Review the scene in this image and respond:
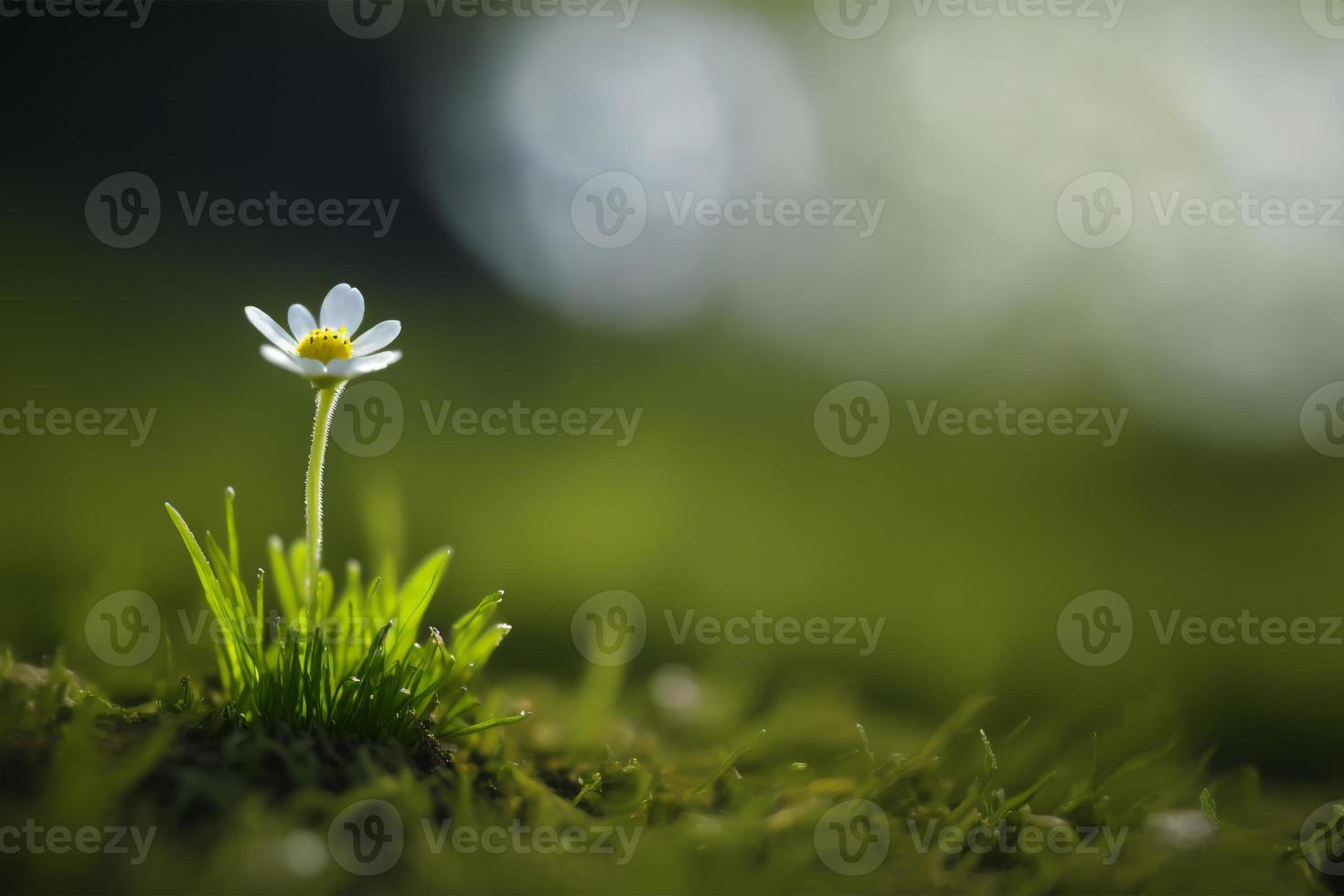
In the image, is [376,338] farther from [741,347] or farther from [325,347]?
[741,347]

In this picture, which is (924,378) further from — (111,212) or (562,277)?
(111,212)

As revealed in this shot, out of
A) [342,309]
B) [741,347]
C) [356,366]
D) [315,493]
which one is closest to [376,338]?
[342,309]

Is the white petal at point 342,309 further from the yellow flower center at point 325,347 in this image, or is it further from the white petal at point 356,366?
the white petal at point 356,366

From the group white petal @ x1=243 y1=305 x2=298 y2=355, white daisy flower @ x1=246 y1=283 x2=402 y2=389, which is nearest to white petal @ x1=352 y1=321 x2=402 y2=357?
white daisy flower @ x1=246 y1=283 x2=402 y2=389

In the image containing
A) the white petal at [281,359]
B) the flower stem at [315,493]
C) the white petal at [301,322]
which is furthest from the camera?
the white petal at [301,322]

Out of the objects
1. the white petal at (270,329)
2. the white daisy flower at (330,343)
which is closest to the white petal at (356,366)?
the white daisy flower at (330,343)

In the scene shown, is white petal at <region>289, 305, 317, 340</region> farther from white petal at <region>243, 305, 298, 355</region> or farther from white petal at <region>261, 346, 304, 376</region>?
white petal at <region>261, 346, 304, 376</region>
